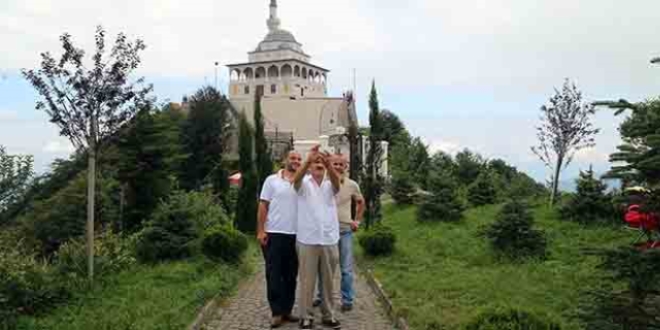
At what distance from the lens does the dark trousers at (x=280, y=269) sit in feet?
22.6

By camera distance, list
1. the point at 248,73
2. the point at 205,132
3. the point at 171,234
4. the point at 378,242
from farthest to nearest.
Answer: the point at 248,73 → the point at 205,132 → the point at 378,242 → the point at 171,234

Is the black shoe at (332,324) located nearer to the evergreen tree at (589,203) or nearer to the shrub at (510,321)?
the shrub at (510,321)

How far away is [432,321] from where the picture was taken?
22.3 ft

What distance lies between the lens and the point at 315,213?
6.55m

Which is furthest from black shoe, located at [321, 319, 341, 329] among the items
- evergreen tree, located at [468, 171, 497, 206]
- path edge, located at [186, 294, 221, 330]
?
evergreen tree, located at [468, 171, 497, 206]

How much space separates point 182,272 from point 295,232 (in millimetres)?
4016

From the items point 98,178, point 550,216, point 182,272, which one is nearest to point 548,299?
point 182,272

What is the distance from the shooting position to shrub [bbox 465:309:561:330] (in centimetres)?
527

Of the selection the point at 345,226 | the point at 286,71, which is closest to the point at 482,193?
the point at 345,226

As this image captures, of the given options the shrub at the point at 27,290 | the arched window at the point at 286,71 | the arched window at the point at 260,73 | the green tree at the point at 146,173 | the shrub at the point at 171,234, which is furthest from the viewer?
the arched window at the point at 260,73

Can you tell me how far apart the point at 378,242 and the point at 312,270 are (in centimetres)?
625

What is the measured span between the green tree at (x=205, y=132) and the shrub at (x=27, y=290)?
81.2 ft

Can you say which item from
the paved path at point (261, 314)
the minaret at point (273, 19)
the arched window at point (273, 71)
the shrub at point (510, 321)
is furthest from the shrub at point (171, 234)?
the minaret at point (273, 19)

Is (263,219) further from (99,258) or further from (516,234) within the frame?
(516,234)
